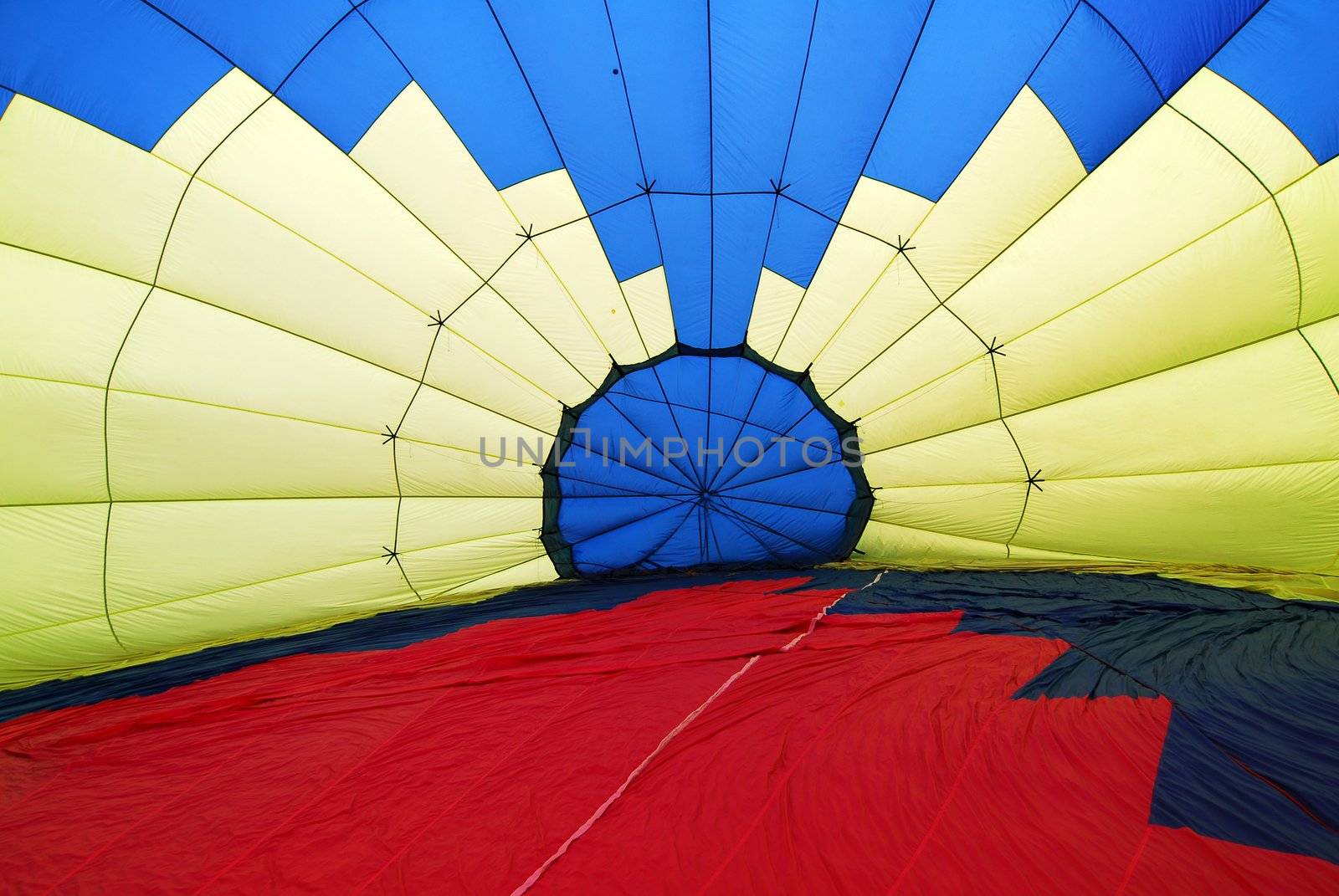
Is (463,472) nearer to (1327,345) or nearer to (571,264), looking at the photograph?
(571,264)

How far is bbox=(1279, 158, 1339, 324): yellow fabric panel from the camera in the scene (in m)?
2.59

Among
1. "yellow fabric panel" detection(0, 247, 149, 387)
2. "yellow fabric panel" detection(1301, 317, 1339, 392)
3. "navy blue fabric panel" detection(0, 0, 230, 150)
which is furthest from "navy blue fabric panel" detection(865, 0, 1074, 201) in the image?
"yellow fabric panel" detection(0, 247, 149, 387)

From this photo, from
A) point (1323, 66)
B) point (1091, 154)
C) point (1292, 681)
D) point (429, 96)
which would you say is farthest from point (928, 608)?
point (429, 96)

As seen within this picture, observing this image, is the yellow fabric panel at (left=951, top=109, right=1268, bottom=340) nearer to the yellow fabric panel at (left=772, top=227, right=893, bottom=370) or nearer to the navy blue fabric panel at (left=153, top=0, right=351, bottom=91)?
the yellow fabric panel at (left=772, top=227, right=893, bottom=370)

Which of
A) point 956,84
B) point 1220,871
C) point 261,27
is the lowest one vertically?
point 1220,871

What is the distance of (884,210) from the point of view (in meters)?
2.98

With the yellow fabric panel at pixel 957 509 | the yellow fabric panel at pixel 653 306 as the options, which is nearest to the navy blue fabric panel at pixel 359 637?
the yellow fabric panel at pixel 957 509

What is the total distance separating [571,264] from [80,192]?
1714 mm

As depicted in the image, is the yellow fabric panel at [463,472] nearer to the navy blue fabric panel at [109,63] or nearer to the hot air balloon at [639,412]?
the hot air balloon at [639,412]

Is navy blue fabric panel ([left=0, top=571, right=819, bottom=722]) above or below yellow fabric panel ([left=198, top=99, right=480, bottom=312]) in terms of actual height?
below

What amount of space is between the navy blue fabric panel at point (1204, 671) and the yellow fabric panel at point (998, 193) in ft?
4.21

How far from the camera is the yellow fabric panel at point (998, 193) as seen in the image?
2.77m

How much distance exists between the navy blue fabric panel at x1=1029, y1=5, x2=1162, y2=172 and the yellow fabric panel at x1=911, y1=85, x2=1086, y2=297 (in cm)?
5

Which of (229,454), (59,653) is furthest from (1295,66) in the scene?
(59,653)
